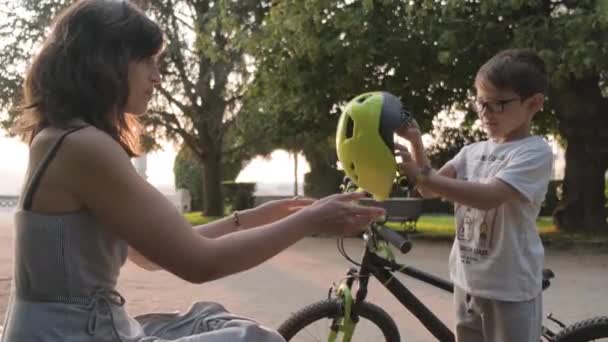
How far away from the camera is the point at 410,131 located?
264 cm

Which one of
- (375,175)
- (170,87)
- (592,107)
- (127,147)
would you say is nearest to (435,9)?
(592,107)

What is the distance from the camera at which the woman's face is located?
177 centimetres

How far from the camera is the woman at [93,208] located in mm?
1647

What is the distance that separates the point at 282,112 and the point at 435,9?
3.61 metres

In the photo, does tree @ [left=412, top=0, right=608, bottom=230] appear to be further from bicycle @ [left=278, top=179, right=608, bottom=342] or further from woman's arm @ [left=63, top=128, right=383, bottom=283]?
woman's arm @ [left=63, top=128, right=383, bottom=283]

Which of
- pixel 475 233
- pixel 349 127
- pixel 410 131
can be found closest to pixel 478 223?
pixel 475 233

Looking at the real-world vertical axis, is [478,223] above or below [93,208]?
Result: below

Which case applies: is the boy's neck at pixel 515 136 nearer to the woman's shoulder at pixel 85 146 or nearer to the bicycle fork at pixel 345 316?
the bicycle fork at pixel 345 316

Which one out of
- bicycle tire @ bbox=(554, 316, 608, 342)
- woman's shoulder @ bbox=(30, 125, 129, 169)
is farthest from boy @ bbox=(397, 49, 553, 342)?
woman's shoulder @ bbox=(30, 125, 129, 169)

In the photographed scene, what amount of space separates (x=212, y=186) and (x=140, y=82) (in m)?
19.6

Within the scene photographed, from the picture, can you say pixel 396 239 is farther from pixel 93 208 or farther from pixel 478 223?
pixel 93 208

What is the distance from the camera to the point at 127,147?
1823 millimetres

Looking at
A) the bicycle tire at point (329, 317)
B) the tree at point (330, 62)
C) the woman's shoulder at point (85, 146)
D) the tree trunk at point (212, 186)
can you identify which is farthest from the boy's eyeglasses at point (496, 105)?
the tree trunk at point (212, 186)

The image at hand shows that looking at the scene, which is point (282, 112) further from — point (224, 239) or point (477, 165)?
point (224, 239)
